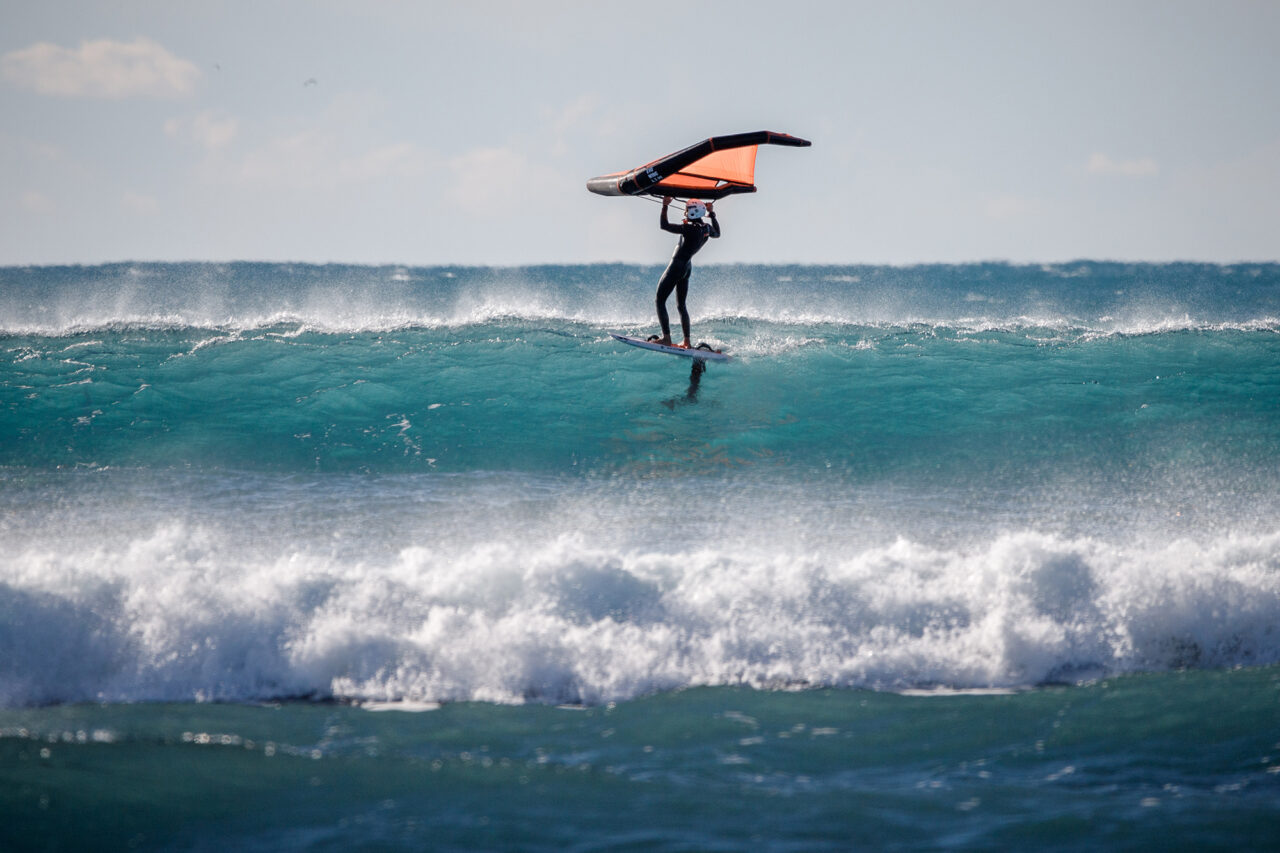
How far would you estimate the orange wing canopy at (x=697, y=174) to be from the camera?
8977 mm

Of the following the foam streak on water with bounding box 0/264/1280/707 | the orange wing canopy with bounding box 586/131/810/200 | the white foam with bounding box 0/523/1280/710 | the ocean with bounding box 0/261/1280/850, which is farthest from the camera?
the orange wing canopy with bounding box 586/131/810/200

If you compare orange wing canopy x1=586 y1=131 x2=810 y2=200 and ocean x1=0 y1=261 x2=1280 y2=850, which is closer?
A: ocean x1=0 y1=261 x2=1280 y2=850

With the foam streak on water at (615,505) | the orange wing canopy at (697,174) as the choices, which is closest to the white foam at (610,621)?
the foam streak on water at (615,505)

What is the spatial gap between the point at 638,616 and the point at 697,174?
5800 millimetres

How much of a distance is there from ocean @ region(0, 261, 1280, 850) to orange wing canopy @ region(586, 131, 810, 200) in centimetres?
269

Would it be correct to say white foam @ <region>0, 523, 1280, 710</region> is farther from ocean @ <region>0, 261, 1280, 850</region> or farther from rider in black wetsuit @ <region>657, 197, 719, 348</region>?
rider in black wetsuit @ <region>657, 197, 719, 348</region>

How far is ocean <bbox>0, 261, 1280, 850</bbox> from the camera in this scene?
396 centimetres

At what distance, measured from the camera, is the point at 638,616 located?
5.72 metres

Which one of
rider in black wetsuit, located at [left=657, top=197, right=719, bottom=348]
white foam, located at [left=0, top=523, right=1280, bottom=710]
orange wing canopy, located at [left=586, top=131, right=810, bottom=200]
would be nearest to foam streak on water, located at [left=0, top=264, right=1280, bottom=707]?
white foam, located at [left=0, top=523, right=1280, bottom=710]

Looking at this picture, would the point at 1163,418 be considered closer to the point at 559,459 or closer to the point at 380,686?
the point at 559,459

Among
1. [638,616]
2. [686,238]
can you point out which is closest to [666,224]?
[686,238]

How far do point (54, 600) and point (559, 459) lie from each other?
4.91m

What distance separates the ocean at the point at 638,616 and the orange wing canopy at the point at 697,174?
2691mm

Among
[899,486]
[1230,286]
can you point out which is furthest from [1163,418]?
[1230,286]
